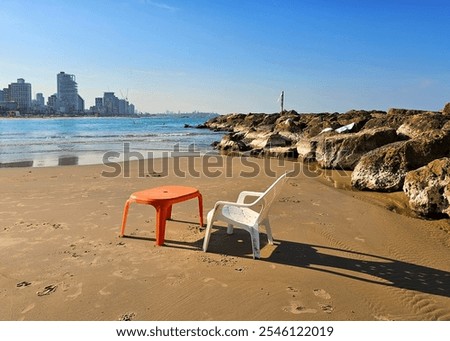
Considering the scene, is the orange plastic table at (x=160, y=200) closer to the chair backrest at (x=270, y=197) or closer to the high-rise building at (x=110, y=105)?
the chair backrest at (x=270, y=197)

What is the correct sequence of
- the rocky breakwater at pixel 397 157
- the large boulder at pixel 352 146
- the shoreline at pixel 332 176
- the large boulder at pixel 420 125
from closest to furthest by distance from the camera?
the rocky breakwater at pixel 397 157 < the shoreline at pixel 332 176 < the large boulder at pixel 352 146 < the large boulder at pixel 420 125

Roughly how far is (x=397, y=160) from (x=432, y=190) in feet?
6.20

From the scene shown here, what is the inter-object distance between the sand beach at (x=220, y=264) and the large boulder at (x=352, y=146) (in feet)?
11.8

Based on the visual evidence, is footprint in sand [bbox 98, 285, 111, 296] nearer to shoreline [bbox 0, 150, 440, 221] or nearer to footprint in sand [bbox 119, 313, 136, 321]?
footprint in sand [bbox 119, 313, 136, 321]

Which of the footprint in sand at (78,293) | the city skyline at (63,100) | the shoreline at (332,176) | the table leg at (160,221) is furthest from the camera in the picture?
the city skyline at (63,100)

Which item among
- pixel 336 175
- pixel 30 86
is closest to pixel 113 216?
pixel 336 175

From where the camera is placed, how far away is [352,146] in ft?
34.9

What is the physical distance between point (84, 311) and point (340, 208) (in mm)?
4874

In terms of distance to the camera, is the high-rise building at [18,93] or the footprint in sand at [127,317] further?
the high-rise building at [18,93]

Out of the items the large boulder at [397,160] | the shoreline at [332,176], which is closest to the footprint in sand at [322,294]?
the shoreline at [332,176]

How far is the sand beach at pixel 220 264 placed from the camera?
2.98 m

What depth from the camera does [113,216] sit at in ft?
18.7

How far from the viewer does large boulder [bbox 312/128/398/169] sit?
34.2ft

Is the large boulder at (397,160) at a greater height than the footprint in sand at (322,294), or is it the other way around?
the large boulder at (397,160)
